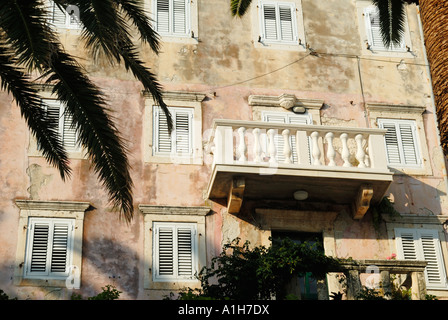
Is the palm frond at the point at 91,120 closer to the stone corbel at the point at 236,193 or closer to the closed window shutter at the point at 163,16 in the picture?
the stone corbel at the point at 236,193

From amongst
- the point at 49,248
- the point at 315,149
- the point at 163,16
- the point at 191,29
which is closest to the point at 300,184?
the point at 315,149

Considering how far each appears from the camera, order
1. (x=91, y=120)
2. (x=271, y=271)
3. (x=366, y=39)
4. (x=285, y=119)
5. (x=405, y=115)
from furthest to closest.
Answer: (x=366, y=39) → (x=405, y=115) → (x=285, y=119) → (x=271, y=271) → (x=91, y=120)

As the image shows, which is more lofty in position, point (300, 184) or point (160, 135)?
point (160, 135)

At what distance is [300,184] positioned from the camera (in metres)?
17.1

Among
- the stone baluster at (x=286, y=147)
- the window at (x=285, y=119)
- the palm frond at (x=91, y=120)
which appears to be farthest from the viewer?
the window at (x=285, y=119)

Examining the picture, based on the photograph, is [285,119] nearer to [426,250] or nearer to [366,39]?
[366,39]

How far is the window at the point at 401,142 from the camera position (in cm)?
1864

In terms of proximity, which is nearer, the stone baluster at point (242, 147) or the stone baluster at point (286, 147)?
the stone baluster at point (242, 147)

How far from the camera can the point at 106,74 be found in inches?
726

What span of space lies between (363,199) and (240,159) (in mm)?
2762

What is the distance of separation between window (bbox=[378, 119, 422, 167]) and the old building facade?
A: 0.11 ft

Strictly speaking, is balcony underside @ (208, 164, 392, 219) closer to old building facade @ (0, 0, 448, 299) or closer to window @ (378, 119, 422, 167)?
old building facade @ (0, 0, 448, 299)

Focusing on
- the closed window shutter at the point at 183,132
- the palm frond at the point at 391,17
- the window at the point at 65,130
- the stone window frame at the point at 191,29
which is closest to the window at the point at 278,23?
the stone window frame at the point at 191,29

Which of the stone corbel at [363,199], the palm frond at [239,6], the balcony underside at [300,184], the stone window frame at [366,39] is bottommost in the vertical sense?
the stone corbel at [363,199]
